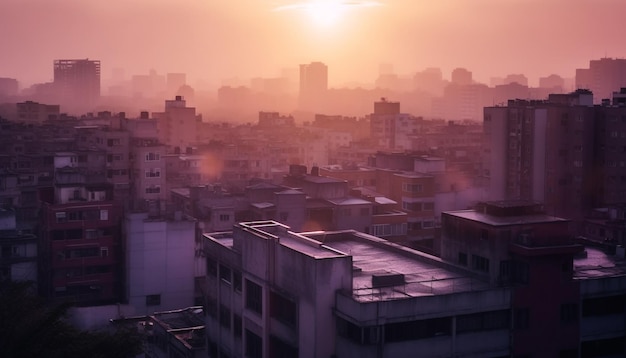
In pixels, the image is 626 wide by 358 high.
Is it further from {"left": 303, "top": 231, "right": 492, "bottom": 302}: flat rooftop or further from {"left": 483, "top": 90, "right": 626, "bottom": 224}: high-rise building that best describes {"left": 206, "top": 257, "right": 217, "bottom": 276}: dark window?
{"left": 483, "top": 90, "right": 626, "bottom": 224}: high-rise building

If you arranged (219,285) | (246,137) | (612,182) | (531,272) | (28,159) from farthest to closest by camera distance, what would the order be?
(246,137) < (28,159) < (612,182) < (219,285) < (531,272)

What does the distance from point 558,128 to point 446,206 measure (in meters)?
5.17

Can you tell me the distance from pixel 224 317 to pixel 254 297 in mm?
1696

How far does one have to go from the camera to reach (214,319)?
63.4 feet

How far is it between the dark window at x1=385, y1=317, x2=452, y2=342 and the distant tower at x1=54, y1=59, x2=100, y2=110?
103 m

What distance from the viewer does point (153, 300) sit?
90.2ft

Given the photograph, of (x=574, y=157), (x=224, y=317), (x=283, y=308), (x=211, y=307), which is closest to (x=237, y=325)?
(x=224, y=317)

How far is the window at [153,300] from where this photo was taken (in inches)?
1079

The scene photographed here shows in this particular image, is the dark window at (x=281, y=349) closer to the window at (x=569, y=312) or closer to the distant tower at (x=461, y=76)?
the window at (x=569, y=312)

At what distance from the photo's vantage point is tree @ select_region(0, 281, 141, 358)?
41.0ft

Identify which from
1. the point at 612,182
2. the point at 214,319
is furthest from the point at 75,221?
the point at 612,182

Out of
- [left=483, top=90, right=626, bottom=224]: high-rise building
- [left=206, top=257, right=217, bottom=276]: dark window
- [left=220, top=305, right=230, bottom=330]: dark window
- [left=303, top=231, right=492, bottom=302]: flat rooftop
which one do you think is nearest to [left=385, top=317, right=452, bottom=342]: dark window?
[left=303, top=231, right=492, bottom=302]: flat rooftop

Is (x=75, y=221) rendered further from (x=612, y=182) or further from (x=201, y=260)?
(x=612, y=182)

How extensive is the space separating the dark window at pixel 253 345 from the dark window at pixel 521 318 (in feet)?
15.2
